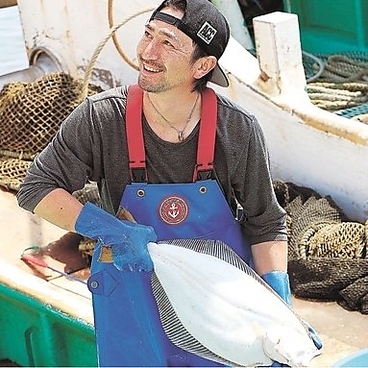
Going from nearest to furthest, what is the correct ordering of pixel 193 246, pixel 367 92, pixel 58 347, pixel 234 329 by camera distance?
pixel 234 329 < pixel 193 246 < pixel 58 347 < pixel 367 92

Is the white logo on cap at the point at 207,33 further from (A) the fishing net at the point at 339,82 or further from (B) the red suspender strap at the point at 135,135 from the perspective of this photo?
(A) the fishing net at the point at 339,82

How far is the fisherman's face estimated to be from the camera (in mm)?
3064

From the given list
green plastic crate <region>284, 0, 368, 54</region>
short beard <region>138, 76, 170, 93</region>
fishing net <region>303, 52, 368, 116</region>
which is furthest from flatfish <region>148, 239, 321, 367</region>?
green plastic crate <region>284, 0, 368, 54</region>

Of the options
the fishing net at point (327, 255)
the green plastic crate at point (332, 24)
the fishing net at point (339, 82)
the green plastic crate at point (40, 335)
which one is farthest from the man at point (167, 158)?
the green plastic crate at point (332, 24)

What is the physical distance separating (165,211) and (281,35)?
8.49ft

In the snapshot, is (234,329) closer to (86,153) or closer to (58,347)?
(86,153)

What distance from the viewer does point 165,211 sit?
322 cm

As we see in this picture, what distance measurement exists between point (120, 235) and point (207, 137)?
16.2 inches

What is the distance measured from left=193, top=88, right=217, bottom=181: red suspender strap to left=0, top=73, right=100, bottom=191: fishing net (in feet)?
10.8

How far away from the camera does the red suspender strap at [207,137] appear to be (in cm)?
311

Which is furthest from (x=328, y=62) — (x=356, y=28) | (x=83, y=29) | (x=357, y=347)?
(x=357, y=347)

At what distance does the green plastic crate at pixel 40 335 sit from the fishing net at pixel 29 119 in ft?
4.75

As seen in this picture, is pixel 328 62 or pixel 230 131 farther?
pixel 328 62

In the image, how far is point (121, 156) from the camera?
316 cm
